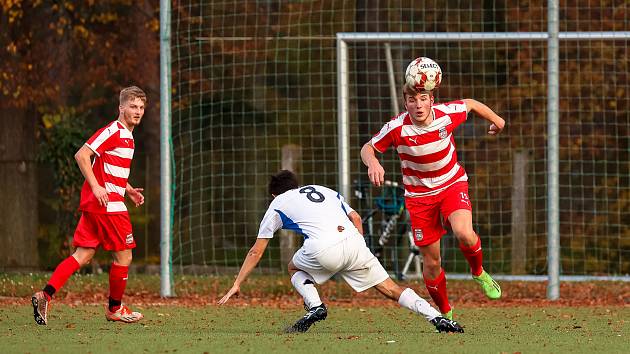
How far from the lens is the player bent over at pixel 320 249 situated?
29.8ft

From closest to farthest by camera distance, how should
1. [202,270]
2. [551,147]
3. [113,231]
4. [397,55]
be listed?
[113,231] < [551,147] < [202,270] < [397,55]

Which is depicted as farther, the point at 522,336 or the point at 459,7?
the point at 459,7

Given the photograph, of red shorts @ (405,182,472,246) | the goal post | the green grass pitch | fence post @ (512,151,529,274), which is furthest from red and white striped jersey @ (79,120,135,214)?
fence post @ (512,151,529,274)

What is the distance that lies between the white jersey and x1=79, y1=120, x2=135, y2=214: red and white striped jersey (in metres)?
1.46

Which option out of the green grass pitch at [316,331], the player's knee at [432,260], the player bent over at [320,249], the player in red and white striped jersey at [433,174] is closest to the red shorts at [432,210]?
the player in red and white striped jersey at [433,174]

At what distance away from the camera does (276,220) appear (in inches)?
363

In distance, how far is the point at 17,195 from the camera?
1884cm

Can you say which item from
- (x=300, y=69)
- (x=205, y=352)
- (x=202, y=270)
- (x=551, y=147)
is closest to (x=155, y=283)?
(x=202, y=270)

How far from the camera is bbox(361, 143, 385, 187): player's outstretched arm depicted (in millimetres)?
8664

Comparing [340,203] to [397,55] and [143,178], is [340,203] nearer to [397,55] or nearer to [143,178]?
[397,55]

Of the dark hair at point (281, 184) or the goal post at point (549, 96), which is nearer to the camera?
the dark hair at point (281, 184)

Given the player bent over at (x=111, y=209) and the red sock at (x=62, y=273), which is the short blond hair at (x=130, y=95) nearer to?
the player bent over at (x=111, y=209)

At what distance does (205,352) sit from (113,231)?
8.19 ft

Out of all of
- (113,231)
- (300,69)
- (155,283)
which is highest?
(300,69)
